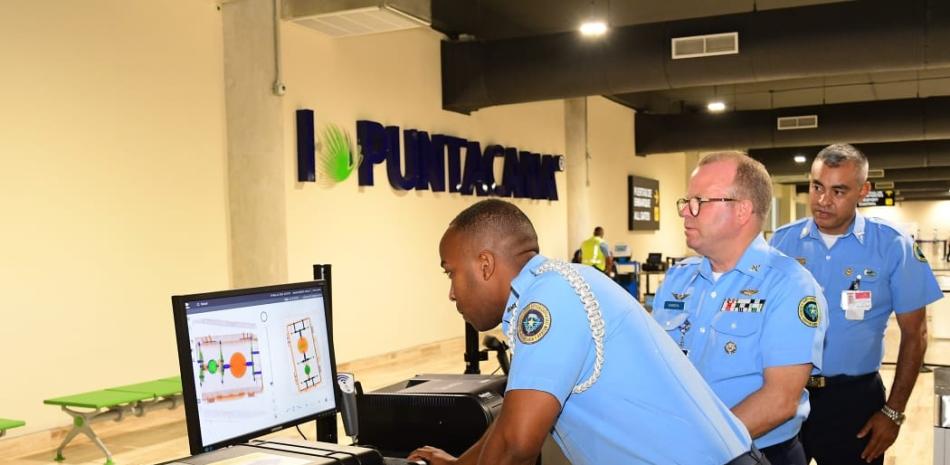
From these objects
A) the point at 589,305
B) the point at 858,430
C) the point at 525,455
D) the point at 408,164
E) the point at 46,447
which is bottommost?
the point at 46,447

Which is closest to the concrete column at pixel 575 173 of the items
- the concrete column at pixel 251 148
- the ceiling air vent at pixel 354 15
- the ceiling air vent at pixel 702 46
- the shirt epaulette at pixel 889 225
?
the ceiling air vent at pixel 702 46

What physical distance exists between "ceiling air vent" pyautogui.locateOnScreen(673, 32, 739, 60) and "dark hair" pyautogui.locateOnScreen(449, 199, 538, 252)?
804cm

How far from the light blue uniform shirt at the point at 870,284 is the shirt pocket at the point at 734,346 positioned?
3.02 ft

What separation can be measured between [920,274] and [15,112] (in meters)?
5.33

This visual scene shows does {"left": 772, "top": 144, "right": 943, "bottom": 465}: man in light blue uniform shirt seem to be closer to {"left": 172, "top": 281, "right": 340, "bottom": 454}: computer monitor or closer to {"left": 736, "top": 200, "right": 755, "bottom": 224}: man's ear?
{"left": 736, "top": 200, "right": 755, "bottom": 224}: man's ear

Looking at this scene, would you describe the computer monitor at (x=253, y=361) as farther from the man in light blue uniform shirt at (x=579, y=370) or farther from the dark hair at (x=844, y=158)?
the dark hair at (x=844, y=158)

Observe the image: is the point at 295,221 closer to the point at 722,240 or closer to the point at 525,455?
the point at 722,240

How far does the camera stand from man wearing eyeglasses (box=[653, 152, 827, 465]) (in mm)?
1900

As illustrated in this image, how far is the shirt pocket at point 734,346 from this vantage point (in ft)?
6.47

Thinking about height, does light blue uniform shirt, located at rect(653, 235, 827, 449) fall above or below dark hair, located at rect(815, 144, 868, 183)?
below

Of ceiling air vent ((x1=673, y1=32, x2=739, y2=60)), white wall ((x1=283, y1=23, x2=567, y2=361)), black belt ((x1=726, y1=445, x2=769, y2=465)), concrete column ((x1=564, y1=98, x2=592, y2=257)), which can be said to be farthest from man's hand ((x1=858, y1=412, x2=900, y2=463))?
concrete column ((x1=564, y1=98, x2=592, y2=257))

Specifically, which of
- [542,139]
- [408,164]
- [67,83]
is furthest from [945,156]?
[67,83]

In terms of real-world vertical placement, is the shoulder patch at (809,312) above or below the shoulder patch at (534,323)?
below

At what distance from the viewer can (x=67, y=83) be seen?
5977 mm
